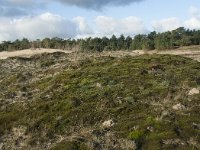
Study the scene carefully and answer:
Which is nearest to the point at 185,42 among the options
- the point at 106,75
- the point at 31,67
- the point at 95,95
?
the point at 31,67

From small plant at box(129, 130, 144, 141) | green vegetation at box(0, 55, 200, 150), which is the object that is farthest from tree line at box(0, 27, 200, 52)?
small plant at box(129, 130, 144, 141)

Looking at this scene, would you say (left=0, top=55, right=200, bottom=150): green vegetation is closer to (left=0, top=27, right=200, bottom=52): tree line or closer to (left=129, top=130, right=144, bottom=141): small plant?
(left=129, top=130, right=144, bottom=141): small plant

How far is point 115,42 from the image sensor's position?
105m

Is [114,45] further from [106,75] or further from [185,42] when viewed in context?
[106,75]

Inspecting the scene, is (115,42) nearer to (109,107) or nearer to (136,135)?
(109,107)

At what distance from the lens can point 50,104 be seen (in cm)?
2783

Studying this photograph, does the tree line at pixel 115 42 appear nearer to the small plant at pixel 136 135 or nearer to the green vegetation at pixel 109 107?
the green vegetation at pixel 109 107

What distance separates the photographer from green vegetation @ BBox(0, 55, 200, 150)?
22.5 m

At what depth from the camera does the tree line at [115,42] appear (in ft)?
272

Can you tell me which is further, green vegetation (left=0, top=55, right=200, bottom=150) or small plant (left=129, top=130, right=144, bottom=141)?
green vegetation (left=0, top=55, right=200, bottom=150)

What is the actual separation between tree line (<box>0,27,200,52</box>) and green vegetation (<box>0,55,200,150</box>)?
4177 centimetres

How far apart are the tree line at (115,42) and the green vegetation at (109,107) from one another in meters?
41.8

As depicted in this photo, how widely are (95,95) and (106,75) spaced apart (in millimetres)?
5614

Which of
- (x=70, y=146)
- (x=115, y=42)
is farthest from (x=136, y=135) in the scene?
(x=115, y=42)
